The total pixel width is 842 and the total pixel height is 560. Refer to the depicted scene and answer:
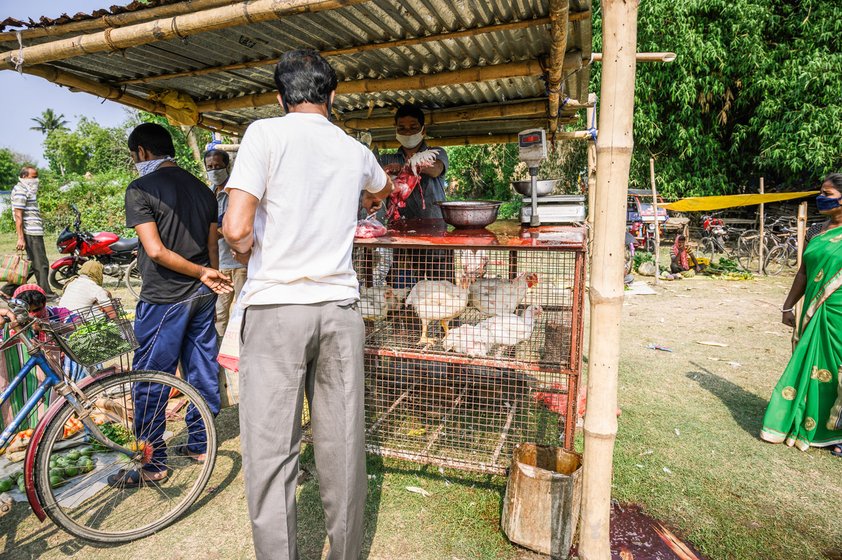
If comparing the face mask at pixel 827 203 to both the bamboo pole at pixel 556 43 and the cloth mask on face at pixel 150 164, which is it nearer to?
the bamboo pole at pixel 556 43

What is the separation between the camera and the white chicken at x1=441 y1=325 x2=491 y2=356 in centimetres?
318

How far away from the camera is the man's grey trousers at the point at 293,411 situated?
2127 mm

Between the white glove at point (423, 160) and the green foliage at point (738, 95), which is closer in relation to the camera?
the white glove at point (423, 160)

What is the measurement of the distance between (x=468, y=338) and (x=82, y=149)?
5159 centimetres

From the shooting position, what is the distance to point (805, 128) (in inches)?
504

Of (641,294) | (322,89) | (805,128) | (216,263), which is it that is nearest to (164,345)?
(216,263)

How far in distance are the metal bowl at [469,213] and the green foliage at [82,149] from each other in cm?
4094

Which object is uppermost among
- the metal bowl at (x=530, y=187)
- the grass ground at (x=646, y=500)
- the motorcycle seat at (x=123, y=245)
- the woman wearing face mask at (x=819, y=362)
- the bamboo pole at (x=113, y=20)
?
the bamboo pole at (x=113, y=20)

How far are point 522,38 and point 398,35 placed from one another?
864 mm

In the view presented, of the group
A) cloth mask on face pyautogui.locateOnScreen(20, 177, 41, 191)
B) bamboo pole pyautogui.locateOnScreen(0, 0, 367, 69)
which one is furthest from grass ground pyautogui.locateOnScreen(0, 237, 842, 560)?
cloth mask on face pyautogui.locateOnScreen(20, 177, 41, 191)

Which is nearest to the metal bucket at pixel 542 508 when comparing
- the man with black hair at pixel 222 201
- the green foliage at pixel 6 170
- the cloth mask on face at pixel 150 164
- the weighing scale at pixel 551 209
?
the weighing scale at pixel 551 209

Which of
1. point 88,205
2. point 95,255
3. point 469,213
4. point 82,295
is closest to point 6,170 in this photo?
point 88,205

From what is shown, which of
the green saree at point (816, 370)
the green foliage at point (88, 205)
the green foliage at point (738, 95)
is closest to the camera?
the green saree at point (816, 370)

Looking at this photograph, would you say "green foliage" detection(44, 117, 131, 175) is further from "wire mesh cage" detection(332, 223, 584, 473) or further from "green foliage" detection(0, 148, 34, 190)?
"wire mesh cage" detection(332, 223, 584, 473)
